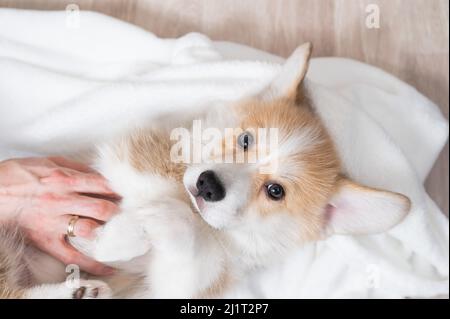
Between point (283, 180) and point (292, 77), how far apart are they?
340mm

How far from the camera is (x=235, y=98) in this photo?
5.22 ft

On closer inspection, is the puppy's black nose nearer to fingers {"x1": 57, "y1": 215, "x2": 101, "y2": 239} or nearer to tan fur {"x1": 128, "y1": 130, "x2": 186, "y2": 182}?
tan fur {"x1": 128, "y1": 130, "x2": 186, "y2": 182}

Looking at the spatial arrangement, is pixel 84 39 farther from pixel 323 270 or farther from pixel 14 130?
pixel 323 270

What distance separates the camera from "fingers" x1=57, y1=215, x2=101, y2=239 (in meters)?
1.42

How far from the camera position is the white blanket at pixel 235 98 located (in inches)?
62.7

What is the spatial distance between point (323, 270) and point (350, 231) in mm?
338

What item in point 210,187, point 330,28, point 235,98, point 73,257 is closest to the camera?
point 210,187

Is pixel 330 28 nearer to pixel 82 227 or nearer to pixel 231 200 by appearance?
pixel 231 200

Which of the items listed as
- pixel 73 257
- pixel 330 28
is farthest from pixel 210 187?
pixel 330 28

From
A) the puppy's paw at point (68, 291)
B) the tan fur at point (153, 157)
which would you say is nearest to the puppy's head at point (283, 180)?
the tan fur at point (153, 157)

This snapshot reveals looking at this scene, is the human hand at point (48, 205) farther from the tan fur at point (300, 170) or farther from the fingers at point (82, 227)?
the tan fur at point (300, 170)

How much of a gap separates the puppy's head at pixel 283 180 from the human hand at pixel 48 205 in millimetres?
392

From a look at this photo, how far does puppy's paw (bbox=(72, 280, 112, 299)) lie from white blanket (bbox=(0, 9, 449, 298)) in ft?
1.70
